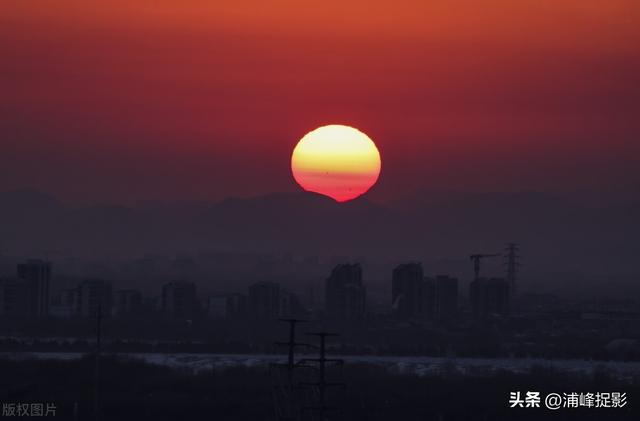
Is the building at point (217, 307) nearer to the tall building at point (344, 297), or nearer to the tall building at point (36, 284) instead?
the tall building at point (344, 297)

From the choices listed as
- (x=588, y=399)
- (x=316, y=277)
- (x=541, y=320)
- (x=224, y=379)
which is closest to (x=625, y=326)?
(x=541, y=320)

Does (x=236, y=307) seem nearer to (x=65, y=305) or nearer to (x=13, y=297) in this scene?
(x=65, y=305)

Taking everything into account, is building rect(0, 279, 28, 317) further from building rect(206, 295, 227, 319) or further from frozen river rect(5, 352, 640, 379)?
frozen river rect(5, 352, 640, 379)

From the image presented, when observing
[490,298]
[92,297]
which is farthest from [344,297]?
[92,297]

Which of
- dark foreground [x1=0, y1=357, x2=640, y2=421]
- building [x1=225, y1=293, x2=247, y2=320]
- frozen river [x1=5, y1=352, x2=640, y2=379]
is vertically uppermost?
building [x1=225, y1=293, x2=247, y2=320]

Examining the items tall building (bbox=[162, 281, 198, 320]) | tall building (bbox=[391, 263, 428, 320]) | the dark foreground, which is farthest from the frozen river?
tall building (bbox=[391, 263, 428, 320])

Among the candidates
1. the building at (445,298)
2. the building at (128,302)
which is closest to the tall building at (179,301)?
the building at (128,302)

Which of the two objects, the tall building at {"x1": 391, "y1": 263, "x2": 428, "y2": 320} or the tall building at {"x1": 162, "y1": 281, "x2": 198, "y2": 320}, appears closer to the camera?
the tall building at {"x1": 162, "y1": 281, "x2": 198, "y2": 320}

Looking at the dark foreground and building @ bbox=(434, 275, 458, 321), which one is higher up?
building @ bbox=(434, 275, 458, 321)
